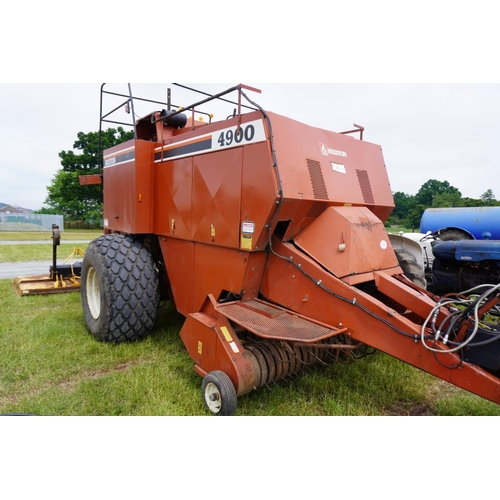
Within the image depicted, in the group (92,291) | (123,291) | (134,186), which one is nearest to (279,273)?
(123,291)

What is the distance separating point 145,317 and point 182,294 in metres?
0.50

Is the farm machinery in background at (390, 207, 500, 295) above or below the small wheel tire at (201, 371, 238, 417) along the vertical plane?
above

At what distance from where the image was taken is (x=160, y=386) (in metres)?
3.44

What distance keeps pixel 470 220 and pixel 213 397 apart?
9.40 meters

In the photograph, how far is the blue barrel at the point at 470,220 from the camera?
9422 millimetres

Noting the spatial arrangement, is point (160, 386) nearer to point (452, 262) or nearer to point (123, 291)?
point (123, 291)

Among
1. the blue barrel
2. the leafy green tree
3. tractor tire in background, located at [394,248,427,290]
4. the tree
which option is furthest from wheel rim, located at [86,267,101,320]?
the leafy green tree

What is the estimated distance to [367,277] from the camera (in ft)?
10.7

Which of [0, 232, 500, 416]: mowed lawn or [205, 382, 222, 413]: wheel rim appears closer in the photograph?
[205, 382, 222, 413]: wheel rim

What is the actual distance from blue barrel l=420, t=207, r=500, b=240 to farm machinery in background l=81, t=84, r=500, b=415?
272 inches

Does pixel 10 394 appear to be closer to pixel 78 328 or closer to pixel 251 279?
pixel 78 328

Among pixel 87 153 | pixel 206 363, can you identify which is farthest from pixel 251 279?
pixel 87 153

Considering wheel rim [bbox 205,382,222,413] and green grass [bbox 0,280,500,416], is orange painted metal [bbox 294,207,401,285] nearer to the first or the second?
green grass [bbox 0,280,500,416]

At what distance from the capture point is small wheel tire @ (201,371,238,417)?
2873mm
